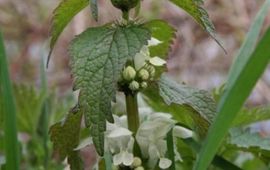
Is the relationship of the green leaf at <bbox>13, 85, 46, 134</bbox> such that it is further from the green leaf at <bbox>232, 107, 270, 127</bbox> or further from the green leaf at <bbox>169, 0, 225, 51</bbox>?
the green leaf at <bbox>169, 0, 225, 51</bbox>

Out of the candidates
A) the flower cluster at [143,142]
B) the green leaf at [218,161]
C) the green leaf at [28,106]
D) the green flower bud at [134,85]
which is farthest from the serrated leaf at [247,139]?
the green leaf at [28,106]

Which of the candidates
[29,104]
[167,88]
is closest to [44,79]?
[29,104]

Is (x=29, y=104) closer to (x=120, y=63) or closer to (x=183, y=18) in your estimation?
(x=120, y=63)

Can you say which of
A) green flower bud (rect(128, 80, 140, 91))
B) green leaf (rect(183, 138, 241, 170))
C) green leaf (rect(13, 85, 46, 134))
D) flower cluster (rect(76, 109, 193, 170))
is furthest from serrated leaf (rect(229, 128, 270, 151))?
green leaf (rect(13, 85, 46, 134))

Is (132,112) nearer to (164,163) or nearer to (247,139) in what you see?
(164,163)

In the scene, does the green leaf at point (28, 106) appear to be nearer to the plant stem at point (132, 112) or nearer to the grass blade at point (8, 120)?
the grass blade at point (8, 120)

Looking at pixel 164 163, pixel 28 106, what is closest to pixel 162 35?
pixel 164 163
